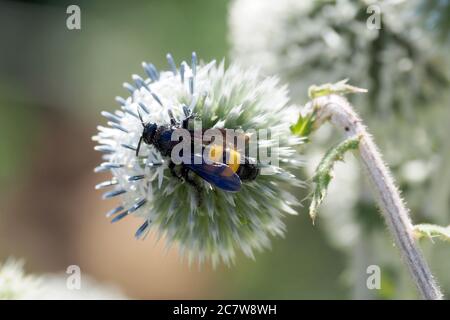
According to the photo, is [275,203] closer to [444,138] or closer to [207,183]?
[207,183]

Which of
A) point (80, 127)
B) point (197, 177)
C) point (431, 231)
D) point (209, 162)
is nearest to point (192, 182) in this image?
point (197, 177)

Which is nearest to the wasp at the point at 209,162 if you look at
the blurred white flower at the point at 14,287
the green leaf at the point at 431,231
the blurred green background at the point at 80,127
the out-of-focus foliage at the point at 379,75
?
the green leaf at the point at 431,231

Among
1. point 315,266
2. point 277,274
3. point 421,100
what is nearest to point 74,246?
point 277,274

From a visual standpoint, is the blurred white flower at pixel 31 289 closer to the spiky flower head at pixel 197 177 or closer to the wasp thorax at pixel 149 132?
the spiky flower head at pixel 197 177

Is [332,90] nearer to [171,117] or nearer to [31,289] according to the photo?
[171,117]

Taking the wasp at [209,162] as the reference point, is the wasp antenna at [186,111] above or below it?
above
